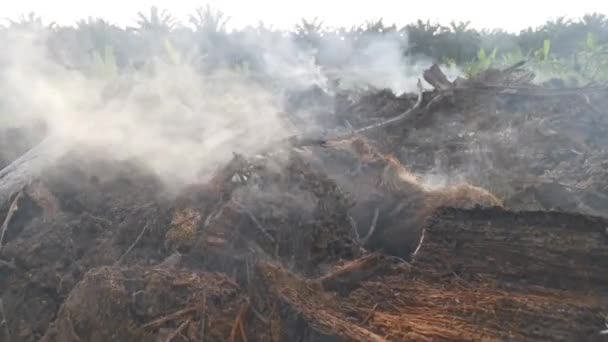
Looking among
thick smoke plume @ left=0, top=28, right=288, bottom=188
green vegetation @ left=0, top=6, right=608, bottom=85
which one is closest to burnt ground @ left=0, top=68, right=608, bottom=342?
thick smoke plume @ left=0, top=28, right=288, bottom=188

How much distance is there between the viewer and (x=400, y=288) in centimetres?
269

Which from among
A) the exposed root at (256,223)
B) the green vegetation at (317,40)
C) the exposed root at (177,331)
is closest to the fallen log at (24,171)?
the exposed root at (256,223)

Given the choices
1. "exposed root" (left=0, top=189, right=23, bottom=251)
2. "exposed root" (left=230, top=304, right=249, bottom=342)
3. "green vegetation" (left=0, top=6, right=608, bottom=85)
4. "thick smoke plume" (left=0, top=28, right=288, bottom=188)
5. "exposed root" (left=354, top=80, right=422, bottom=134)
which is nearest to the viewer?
"exposed root" (left=230, top=304, right=249, bottom=342)

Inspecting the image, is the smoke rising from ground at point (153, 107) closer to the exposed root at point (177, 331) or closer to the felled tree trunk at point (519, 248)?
the exposed root at point (177, 331)

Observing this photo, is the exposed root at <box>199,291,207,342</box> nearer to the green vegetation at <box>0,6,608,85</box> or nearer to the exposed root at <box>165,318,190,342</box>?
the exposed root at <box>165,318,190,342</box>

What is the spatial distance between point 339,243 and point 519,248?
108 centimetres

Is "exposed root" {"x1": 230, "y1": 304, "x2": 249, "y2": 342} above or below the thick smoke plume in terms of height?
below

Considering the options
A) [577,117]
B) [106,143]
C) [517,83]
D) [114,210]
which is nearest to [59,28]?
[106,143]

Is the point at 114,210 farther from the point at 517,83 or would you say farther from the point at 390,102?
the point at 517,83

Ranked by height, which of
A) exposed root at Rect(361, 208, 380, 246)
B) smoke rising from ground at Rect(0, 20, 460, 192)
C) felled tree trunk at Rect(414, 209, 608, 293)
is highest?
smoke rising from ground at Rect(0, 20, 460, 192)

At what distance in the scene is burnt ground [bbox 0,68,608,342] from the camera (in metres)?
2.47

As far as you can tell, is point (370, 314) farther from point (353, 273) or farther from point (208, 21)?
point (208, 21)

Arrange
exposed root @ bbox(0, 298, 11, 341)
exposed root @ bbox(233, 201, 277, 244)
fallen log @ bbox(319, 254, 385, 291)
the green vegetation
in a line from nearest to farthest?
fallen log @ bbox(319, 254, 385, 291), exposed root @ bbox(0, 298, 11, 341), exposed root @ bbox(233, 201, 277, 244), the green vegetation

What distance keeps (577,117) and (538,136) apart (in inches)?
24.5
